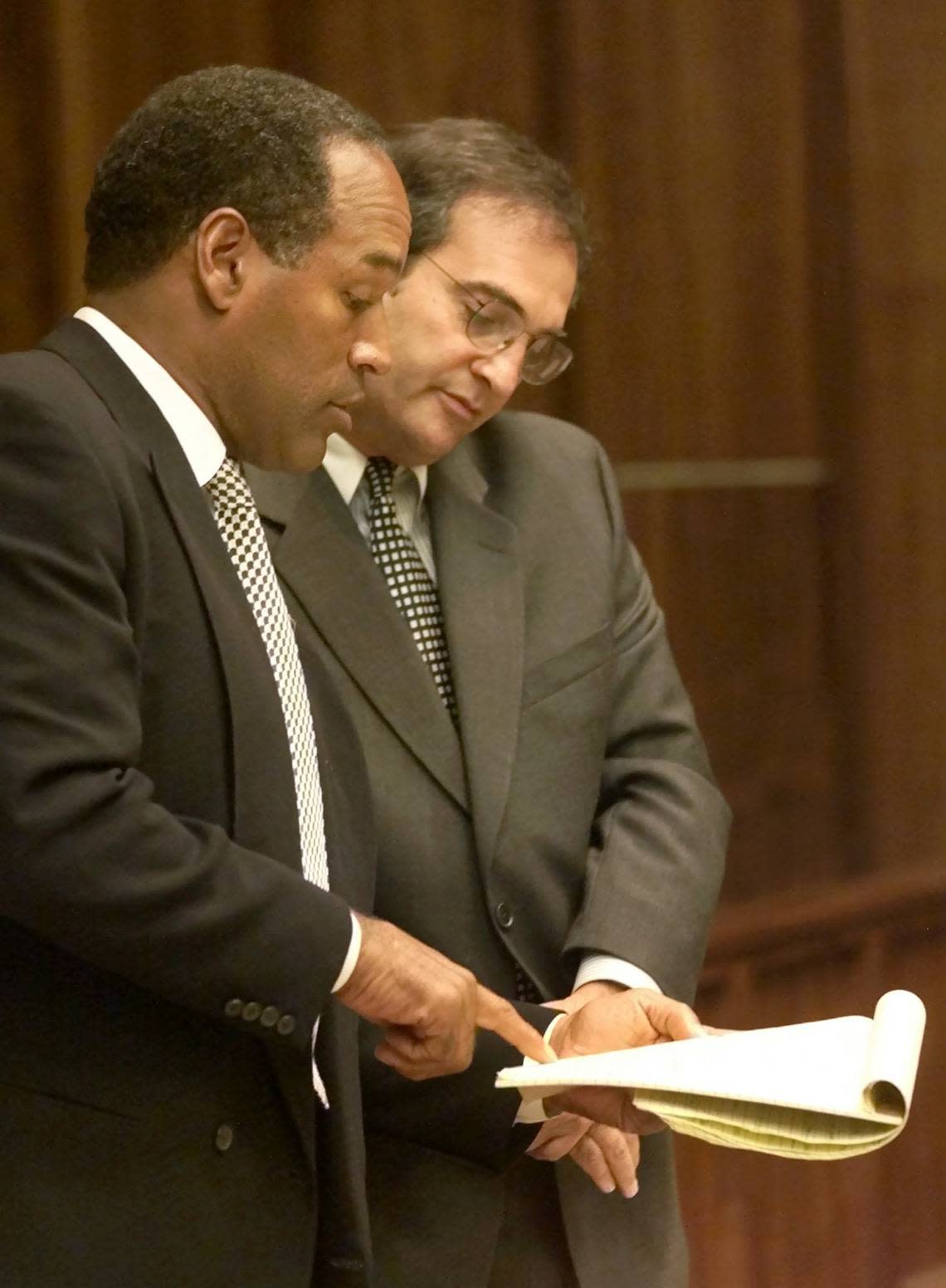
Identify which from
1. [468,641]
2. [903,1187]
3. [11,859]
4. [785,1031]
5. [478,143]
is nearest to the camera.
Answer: [11,859]

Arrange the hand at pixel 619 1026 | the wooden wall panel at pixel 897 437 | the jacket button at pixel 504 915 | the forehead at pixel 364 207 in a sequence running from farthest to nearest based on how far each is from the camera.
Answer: the wooden wall panel at pixel 897 437, the jacket button at pixel 504 915, the hand at pixel 619 1026, the forehead at pixel 364 207

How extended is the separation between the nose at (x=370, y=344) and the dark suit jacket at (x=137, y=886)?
22 cm

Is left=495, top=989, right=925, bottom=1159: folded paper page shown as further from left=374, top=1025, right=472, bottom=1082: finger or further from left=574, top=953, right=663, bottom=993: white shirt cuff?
left=574, top=953, right=663, bottom=993: white shirt cuff

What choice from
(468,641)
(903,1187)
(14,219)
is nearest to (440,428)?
(468,641)

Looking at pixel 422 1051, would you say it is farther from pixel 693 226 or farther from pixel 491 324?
pixel 693 226

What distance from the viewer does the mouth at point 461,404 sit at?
6.49 ft

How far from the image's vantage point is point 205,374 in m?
1.46

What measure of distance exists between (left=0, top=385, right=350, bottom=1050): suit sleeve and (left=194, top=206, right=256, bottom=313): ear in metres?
0.19

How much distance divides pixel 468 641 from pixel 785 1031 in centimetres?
57

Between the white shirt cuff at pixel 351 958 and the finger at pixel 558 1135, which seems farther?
the finger at pixel 558 1135

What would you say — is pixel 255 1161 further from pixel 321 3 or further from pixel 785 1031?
pixel 321 3

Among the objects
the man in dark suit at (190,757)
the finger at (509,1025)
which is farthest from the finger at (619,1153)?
the man in dark suit at (190,757)

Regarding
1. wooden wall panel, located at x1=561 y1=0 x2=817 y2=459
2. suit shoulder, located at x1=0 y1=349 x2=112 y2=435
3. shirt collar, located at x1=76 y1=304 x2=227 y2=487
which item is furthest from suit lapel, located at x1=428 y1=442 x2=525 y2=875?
wooden wall panel, located at x1=561 y1=0 x2=817 y2=459

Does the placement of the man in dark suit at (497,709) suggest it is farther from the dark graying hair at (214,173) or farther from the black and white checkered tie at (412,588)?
the dark graying hair at (214,173)
